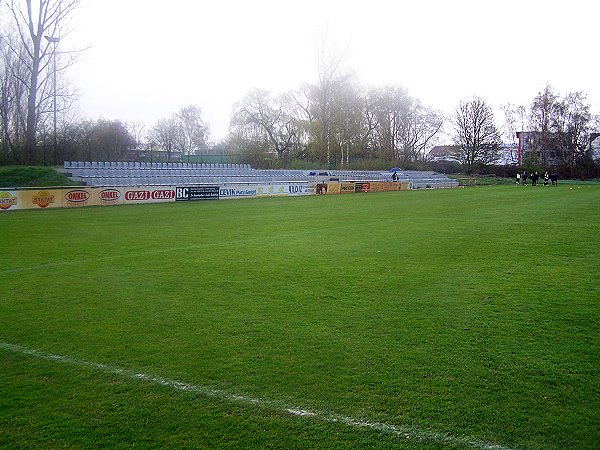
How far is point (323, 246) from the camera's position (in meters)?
13.8

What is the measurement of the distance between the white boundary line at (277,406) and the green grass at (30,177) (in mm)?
28481

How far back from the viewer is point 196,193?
34344 mm

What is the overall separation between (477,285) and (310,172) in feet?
147

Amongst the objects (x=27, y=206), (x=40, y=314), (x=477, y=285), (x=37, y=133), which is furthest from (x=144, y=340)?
(x=37, y=133)

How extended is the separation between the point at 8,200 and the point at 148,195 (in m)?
7.85

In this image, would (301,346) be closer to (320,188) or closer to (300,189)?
(300,189)

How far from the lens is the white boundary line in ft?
12.6

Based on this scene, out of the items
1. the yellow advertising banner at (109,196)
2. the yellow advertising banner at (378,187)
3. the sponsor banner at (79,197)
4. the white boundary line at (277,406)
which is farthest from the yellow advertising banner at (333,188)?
the white boundary line at (277,406)

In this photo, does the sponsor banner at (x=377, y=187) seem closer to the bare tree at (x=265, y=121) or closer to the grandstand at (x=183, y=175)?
the grandstand at (x=183, y=175)

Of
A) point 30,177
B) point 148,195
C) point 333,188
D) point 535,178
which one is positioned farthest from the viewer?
point 535,178

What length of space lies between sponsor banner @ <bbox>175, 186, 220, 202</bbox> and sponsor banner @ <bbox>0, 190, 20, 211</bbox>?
372 inches

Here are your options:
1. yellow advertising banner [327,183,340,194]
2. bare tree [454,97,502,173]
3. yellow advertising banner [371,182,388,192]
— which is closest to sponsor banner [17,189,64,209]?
yellow advertising banner [327,183,340,194]

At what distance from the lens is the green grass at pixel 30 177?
3117 centimetres

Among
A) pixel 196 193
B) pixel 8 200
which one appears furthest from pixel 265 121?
pixel 8 200
